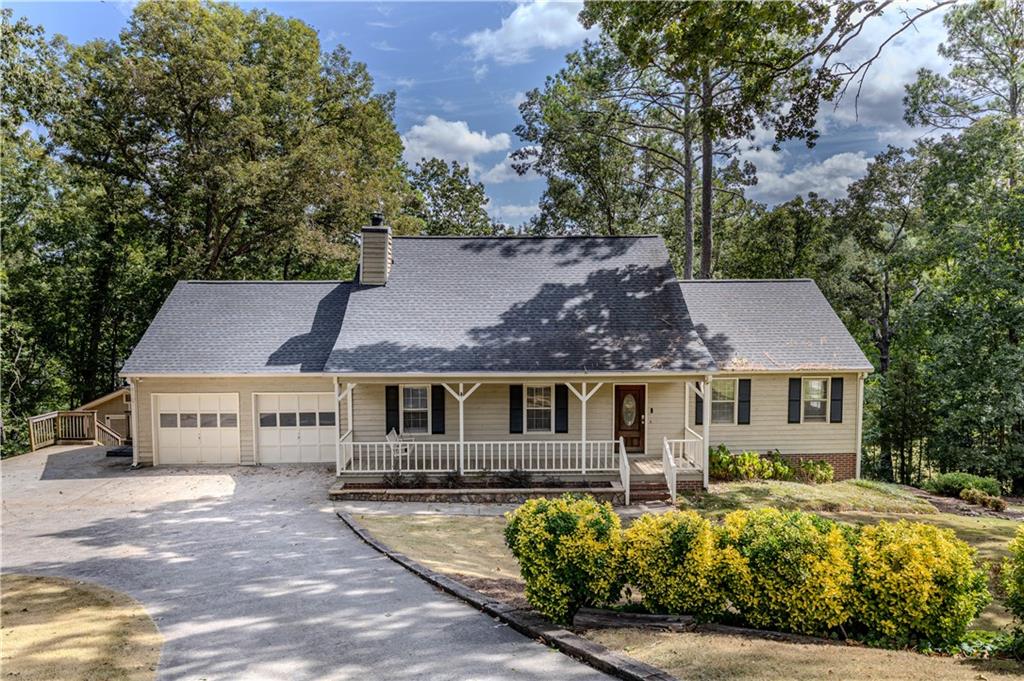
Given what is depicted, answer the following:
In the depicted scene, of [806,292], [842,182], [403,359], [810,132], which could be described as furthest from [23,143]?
[842,182]

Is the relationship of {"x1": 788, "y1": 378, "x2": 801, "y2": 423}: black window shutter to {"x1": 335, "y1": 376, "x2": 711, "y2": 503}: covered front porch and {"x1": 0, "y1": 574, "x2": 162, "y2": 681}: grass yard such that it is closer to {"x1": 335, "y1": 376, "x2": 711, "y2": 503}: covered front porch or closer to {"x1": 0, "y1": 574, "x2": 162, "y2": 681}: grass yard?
{"x1": 335, "y1": 376, "x2": 711, "y2": 503}: covered front porch

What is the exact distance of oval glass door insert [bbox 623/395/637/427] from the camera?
54.1 feet

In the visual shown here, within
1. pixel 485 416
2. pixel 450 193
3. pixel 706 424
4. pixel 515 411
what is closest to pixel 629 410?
pixel 706 424

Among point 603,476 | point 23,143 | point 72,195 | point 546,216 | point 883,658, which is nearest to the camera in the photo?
point 883,658

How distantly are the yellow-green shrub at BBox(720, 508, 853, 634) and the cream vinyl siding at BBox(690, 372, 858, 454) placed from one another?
35.7 feet

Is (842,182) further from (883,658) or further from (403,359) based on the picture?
(883,658)

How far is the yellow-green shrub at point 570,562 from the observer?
22.3ft

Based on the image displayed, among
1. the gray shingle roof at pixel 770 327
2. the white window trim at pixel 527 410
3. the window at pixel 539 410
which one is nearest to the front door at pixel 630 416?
the white window trim at pixel 527 410

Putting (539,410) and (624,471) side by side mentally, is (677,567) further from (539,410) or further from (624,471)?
(539,410)

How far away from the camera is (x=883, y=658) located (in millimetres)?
5855

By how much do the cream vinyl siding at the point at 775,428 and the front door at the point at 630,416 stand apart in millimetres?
1834

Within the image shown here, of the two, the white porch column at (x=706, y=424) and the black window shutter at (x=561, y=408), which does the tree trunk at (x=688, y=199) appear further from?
the black window shutter at (x=561, y=408)

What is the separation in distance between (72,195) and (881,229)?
1445 inches

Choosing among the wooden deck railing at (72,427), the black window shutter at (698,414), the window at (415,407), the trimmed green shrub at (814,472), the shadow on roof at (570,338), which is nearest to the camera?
the shadow on roof at (570,338)
